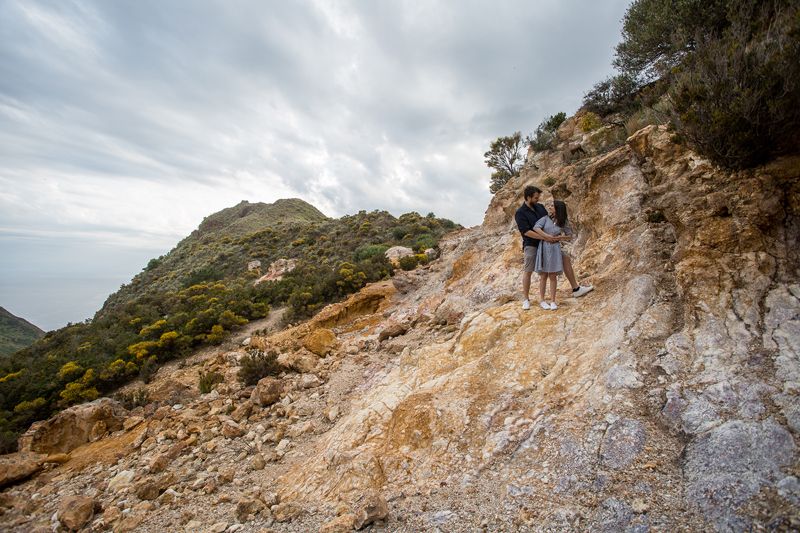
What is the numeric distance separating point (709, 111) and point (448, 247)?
37.1 ft

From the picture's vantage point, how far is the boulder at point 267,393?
631 centimetres

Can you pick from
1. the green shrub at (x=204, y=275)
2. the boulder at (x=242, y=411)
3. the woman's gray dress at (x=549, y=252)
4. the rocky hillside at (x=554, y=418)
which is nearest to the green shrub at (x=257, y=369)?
the rocky hillside at (x=554, y=418)

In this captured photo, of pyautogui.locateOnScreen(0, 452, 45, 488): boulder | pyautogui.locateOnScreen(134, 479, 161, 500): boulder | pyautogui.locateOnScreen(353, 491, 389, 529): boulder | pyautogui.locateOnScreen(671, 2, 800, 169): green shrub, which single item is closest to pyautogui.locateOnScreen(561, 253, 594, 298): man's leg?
pyautogui.locateOnScreen(671, 2, 800, 169): green shrub

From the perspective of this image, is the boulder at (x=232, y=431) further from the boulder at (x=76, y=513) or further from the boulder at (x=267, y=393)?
the boulder at (x=76, y=513)

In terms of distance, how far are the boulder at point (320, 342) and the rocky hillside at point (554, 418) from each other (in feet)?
2.26

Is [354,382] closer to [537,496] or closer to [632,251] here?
[537,496]

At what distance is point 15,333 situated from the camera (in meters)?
27.7

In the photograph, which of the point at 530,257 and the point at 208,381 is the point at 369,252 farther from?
the point at 530,257

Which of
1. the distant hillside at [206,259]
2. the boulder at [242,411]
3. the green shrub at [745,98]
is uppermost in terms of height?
the distant hillside at [206,259]

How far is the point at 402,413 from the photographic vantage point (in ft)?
14.6

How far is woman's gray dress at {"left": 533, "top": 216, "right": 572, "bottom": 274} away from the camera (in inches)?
213

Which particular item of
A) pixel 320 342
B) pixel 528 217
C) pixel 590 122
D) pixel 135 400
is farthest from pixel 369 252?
pixel 528 217

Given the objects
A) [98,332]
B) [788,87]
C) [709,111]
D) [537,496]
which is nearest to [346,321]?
[537,496]

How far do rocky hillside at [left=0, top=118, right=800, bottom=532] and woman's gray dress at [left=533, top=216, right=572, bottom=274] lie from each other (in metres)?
0.72
